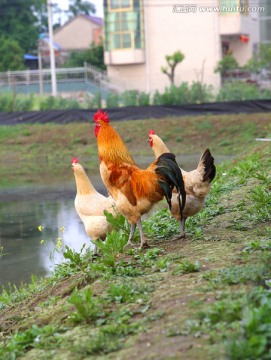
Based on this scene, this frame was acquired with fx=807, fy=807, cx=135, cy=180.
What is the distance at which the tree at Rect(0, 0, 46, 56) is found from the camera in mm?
67875

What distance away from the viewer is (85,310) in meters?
5.87

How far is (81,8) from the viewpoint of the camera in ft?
295

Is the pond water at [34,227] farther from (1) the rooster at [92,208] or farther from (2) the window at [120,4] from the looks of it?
(2) the window at [120,4]

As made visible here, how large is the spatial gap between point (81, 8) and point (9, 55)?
92.6 feet

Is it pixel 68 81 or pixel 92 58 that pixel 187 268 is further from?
pixel 92 58

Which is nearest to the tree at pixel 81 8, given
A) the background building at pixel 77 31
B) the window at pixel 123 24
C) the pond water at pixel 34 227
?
the background building at pixel 77 31

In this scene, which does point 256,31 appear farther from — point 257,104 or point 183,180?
point 183,180

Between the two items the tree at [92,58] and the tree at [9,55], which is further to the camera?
the tree at [9,55]

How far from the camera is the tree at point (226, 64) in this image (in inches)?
1951

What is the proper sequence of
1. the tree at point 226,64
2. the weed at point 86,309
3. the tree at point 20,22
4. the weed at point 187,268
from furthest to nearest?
the tree at point 20,22
the tree at point 226,64
the weed at point 187,268
the weed at point 86,309

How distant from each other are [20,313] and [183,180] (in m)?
2.19

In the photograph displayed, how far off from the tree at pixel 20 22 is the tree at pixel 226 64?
2359 cm

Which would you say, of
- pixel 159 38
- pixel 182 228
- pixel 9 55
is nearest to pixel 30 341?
pixel 182 228

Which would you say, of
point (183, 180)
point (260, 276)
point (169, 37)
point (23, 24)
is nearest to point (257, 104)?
point (169, 37)
